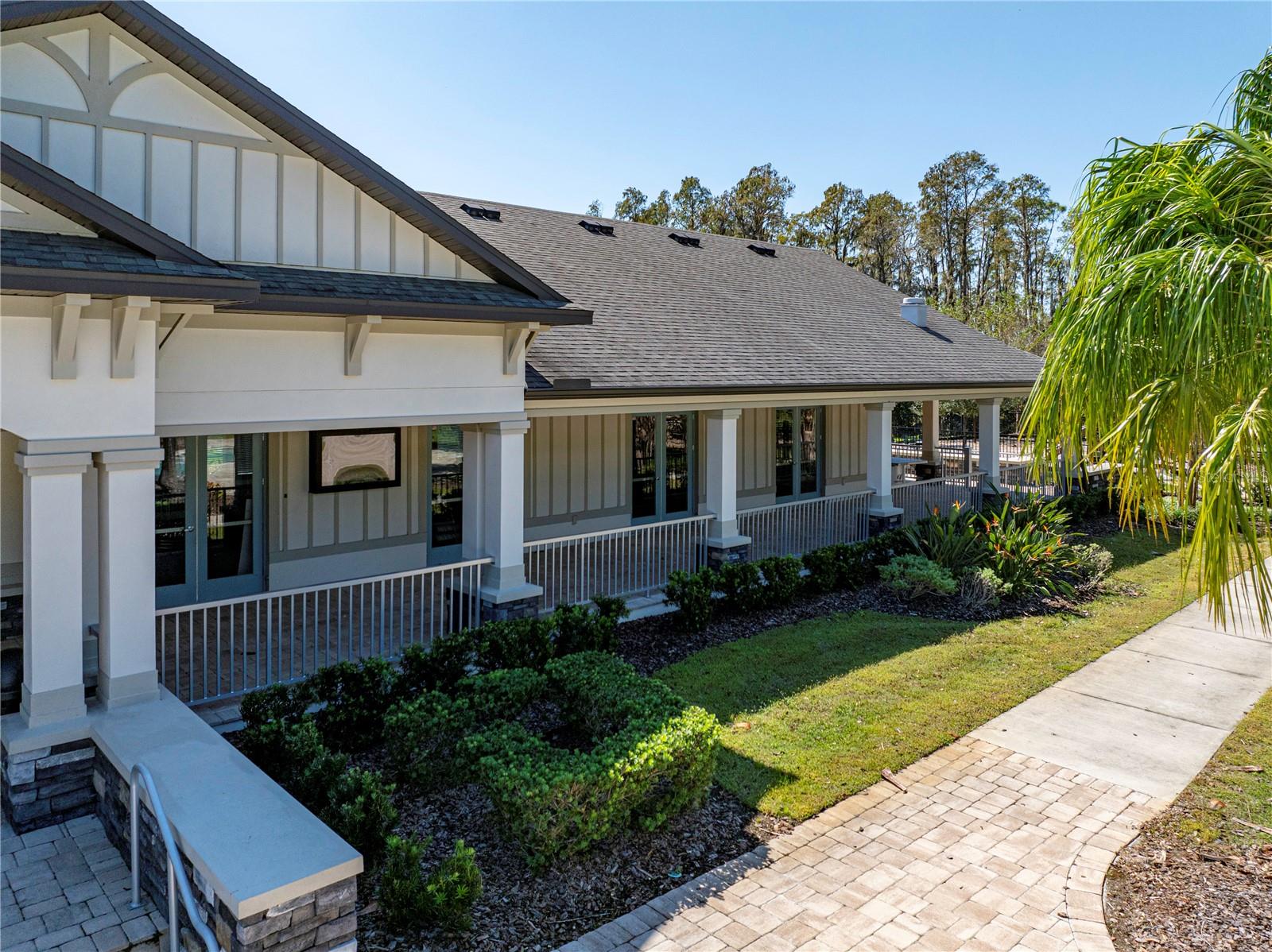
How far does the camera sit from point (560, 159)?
69.0 feet

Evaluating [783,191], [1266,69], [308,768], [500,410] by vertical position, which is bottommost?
[308,768]

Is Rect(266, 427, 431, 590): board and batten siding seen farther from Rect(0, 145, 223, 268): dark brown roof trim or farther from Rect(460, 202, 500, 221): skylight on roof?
Rect(460, 202, 500, 221): skylight on roof

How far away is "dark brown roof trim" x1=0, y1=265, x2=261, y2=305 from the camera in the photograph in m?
4.77

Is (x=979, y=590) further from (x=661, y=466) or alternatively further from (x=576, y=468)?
(x=576, y=468)

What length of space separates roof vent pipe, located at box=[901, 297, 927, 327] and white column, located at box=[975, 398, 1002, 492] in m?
2.64

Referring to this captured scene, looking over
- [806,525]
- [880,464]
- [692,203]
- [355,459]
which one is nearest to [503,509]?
[355,459]

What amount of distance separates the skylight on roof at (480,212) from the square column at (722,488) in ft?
19.4

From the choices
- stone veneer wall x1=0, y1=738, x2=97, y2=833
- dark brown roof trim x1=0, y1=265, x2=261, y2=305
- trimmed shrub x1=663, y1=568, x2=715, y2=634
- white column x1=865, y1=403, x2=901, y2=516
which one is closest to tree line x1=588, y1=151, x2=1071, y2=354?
white column x1=865, y1=403, x2=901, y2=516

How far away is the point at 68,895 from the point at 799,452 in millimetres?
13080

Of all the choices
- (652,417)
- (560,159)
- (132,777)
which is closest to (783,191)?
(560,159)

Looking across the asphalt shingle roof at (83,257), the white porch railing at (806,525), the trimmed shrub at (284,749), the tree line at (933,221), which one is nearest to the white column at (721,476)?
the white porch railing at (806,525)

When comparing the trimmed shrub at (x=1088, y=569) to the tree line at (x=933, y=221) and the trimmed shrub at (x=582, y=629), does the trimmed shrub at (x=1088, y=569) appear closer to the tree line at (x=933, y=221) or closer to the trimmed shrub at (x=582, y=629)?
the trimmed shrub at (x=582, y=629)

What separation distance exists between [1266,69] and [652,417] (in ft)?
30.2

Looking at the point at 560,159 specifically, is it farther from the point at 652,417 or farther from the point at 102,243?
the point at 102,243
